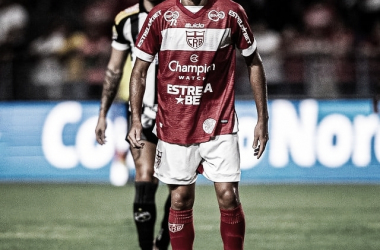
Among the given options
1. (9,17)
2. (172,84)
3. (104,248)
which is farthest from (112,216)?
(9,17)

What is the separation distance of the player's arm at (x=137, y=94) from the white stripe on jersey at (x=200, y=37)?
0.26 metres

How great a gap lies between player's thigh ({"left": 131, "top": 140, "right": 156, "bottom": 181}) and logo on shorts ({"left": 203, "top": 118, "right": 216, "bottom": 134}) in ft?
3.40

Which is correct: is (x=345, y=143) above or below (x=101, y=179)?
above

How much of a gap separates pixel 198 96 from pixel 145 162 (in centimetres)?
114

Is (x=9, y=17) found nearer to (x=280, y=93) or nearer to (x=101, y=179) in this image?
(x=101, y=179)

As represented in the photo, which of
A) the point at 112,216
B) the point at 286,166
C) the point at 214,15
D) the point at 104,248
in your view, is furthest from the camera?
the point at 286,166

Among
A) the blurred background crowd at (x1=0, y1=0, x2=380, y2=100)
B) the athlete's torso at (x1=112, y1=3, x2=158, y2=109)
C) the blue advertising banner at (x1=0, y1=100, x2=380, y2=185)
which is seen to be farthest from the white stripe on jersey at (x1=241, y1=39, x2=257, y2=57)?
the blurred background crowd at (x1=0, y1=0, x2=380, y2=100)

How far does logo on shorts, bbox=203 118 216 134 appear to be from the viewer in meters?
5.31

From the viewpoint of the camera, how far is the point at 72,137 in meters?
12.2

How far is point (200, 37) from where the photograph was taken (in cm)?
520

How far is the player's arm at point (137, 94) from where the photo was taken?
5.34m

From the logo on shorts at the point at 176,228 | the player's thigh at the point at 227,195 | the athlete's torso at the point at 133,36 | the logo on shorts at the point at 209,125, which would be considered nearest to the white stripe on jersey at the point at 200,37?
the logo on shorts at the point at 209,125

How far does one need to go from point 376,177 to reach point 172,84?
279 inches

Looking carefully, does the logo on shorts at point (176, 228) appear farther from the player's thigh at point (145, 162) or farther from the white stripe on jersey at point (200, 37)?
the white stripe on jersey at point (200, 37)
